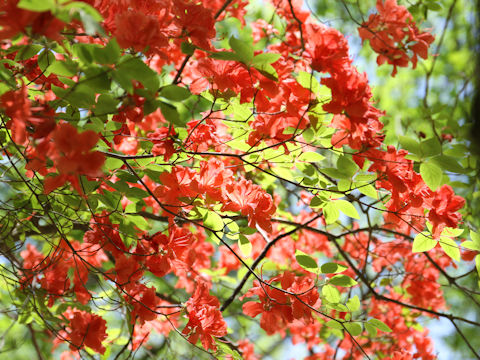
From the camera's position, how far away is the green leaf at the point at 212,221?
1.30 metres

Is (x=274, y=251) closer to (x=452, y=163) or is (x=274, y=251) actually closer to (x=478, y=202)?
(x=478, y=202)

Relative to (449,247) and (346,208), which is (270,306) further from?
(449,247)

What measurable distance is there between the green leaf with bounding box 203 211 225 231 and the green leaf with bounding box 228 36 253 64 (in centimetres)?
50

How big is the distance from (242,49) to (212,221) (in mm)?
545

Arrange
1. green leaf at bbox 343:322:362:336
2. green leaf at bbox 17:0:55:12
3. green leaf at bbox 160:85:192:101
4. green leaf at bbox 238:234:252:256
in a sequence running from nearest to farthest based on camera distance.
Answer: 1. green leaf at bbox 17:0:55:12
2. green leaf at bbox 160:85:192:101
3. green leaf at bbox 343:322:362:336
4. green leaf at bbox 238:234:252:256

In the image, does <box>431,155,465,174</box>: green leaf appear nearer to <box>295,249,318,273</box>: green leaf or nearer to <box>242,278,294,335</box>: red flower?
<box>295,249,318,273</box>: green leaf

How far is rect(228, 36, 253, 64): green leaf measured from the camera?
926 mm

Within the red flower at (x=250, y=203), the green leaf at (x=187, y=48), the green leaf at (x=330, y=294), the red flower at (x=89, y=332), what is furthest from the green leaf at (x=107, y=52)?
the red flower at (x=89, y=332)

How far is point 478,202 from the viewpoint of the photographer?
6.86ft

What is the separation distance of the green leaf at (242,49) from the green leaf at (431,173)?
49cm

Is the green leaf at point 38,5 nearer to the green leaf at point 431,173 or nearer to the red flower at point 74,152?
the red flower at point 74,152

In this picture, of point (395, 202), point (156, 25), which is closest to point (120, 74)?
point (156, 25)

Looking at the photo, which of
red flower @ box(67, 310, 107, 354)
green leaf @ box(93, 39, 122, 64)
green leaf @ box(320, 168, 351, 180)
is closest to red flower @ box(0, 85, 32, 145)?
green leaf @ box(93, 39, 122, 64)

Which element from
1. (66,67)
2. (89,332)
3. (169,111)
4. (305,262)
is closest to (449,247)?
(305,262)
